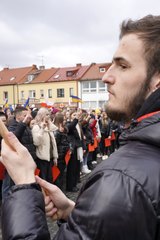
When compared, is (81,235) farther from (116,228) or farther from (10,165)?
(10,165)

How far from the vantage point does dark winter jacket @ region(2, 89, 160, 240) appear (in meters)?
0.87

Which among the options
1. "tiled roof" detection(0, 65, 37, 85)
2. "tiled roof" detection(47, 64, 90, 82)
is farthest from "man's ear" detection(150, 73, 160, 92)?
"tiled roof" detection(0, 65, 37, 85)

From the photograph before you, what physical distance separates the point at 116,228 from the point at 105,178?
158 mm

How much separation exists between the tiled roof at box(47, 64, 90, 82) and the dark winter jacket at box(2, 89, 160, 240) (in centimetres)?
4198

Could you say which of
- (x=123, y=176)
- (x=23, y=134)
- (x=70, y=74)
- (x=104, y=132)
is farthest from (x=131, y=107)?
(x=70, y=74)

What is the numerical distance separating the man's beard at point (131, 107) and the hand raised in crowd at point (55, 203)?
1.63 ft

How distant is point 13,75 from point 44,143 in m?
47.3

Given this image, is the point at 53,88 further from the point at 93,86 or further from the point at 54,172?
the point at 54,172

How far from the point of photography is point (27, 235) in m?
1.03

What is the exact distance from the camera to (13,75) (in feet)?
167

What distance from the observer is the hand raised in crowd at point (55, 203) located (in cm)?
149

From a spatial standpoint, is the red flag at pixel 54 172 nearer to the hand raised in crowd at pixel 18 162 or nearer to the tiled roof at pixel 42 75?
the hand raised in crowd at pixel 18 162

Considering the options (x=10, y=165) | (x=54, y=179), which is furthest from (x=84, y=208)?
(x=54, y=179)

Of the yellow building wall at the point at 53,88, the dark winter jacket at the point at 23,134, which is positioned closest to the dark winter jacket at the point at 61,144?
the dark winter jacket at the point at 23,134
